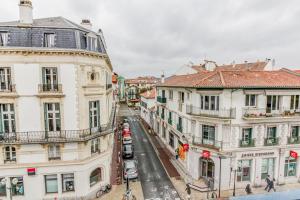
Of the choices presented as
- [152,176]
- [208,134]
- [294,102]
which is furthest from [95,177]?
[294,102]

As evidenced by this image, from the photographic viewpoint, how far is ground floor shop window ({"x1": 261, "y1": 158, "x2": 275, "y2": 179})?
2466cm

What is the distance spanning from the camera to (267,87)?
23.1 m

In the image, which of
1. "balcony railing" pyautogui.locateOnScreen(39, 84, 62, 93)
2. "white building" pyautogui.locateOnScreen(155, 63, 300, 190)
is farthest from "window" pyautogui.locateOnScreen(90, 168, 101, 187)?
"white building" pyautogui.locateOnScreen(155, 63, 300, 190)

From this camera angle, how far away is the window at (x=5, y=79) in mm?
19328

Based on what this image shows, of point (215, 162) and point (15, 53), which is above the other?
point (15, 53)

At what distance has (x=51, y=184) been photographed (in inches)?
833

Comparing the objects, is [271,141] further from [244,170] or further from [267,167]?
[244,170]

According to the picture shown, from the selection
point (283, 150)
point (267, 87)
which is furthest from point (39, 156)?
point (283, 150)

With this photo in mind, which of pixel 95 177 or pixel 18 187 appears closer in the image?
pixel 18 187

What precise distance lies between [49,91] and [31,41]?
4.96 meters

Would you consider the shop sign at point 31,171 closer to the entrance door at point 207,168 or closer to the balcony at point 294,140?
the entrance door at point 207,168

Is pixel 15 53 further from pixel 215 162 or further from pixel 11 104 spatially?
pixel 215 162

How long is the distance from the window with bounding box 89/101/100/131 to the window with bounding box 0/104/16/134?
7.20 m

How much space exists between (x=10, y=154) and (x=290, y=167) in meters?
32.1
